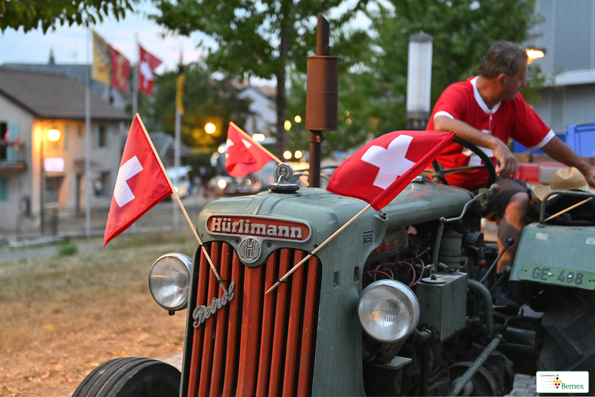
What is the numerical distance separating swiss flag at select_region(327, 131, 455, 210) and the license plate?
1.12 m

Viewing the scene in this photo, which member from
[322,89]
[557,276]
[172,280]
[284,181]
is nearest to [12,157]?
[322,89]

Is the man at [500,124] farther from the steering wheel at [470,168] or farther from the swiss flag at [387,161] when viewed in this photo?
the swiss flag at [387,161]

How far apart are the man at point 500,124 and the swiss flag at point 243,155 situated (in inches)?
50.2

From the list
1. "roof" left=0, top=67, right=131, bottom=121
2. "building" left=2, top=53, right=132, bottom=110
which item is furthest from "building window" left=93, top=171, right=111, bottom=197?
"building" left=2, top=53, right=132, bottom=110

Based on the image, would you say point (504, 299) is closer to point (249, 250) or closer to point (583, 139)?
point (249, 250)

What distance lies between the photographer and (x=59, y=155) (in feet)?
119

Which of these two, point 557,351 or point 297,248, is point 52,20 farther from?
point 557,351

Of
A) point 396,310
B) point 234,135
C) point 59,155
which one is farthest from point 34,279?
point 59,155

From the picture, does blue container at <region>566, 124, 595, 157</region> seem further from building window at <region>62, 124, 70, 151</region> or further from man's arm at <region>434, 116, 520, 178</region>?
building window at <region>62, 124, 70, 151</region>

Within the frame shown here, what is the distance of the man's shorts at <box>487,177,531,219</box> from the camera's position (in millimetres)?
4047

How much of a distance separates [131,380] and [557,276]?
226 centimetres

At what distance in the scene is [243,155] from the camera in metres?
4.80

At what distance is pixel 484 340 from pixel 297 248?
1.87m

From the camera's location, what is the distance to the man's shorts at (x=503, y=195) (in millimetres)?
4047
